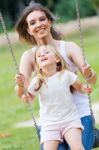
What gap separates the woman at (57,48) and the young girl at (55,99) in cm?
12

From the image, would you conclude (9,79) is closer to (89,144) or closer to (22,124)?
(22,124)

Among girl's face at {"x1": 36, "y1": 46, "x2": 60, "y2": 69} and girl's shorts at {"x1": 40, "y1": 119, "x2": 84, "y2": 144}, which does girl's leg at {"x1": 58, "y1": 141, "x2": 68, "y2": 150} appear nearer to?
girl's shorts at {"x1": 40, "y1": 119, "x2": 84, "y2": 144}

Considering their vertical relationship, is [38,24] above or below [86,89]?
above

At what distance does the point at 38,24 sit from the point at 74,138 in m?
1.01

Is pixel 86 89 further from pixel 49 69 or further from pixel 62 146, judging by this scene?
pixel 62 146

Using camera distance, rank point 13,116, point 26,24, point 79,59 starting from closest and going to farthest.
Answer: point 79,59 < point 26,24 < point 13,116

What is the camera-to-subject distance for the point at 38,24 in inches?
219

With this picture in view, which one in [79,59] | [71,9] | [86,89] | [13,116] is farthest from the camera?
[71,9]

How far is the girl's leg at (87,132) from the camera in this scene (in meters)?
5.49

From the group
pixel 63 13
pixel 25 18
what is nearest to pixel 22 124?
pixel 25 18

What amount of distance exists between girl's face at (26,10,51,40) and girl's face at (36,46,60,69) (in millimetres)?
193

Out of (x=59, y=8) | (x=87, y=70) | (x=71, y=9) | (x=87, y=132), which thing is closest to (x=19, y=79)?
(x=87, y=70)

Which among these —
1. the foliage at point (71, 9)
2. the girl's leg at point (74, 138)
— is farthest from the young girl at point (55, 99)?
the foliage at point (71, 9)

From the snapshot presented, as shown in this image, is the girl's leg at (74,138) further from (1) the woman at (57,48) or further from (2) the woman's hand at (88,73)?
(2) the woman's hand at (88,73)
